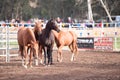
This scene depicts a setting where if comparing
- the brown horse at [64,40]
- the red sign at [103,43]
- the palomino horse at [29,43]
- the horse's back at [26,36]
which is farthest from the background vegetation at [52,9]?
the palomino horse at [29,43]

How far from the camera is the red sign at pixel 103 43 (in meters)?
25.8

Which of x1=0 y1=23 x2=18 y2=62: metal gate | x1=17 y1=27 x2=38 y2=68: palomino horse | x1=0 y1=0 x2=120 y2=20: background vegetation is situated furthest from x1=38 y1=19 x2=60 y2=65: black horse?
x1=0 y1=0 x2=120 y2=20: background vegetation

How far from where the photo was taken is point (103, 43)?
2595 centimetres

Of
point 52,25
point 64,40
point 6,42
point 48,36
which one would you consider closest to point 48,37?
point 48,36

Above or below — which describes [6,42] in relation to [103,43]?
above

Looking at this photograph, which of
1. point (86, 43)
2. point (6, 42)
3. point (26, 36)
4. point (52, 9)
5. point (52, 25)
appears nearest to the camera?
point (26, 36)

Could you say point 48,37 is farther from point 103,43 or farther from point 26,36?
point 103,43

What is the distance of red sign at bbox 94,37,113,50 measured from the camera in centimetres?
2581

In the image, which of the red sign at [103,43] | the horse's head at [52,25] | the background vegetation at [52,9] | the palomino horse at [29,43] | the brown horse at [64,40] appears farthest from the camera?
the background vegetation at [52,9]

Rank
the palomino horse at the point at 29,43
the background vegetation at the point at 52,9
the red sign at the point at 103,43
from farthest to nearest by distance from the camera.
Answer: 1. the background vegetation at the point at 52,9
2. the red sign at the point at 103,43
3. the palomino horse at the point at 29,43

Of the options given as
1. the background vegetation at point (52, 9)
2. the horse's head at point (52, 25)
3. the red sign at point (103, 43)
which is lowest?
the red sign at point (103, 43)

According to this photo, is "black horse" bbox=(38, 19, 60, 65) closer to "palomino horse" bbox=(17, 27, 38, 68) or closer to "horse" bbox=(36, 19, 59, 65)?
"horse" bbox=(36, 19, 59, 65)

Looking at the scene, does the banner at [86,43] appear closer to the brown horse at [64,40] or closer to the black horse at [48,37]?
the brown horse at [64,40]

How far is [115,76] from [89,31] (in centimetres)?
1599
